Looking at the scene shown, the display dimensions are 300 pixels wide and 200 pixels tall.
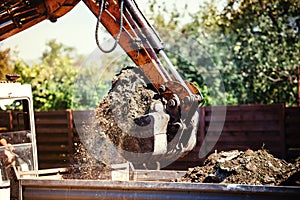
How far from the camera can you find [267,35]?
14.3 m

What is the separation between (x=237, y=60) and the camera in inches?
591

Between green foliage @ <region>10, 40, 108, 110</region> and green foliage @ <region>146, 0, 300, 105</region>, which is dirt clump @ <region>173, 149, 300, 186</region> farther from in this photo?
green foliage @ <region>10, 40, 108, 110</region>

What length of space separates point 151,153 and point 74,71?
42.1 feet

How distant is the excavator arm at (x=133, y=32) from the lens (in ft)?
21.3

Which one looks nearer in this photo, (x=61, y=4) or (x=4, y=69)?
(x=61, y=4)

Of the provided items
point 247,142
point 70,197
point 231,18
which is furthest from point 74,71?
point 70,197

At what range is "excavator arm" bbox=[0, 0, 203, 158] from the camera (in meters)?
6.48

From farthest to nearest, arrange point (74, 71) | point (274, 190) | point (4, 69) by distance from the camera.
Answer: point (74, 71), point (4, 69), point (274, 190)

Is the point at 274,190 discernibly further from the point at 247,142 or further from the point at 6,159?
the point at 247,142

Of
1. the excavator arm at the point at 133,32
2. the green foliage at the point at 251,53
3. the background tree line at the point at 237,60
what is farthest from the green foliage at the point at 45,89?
the excavator arm at the point at 133,32

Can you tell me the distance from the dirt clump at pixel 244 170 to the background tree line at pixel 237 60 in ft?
23.1

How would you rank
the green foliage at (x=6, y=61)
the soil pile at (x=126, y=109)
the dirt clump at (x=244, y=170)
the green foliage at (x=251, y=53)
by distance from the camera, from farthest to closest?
the green foliage at (x=6, y=61) < the green foliage at (x=251, y=53) < the soil pile at (x=126, y=109) < the dirt clump at (x=244, y=170)

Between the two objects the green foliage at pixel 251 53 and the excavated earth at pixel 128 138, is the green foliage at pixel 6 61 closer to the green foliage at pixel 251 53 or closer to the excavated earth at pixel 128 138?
the green foliage at pixel 251 53

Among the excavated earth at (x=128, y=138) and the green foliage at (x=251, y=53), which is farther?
the green foliage at (x=251, y=53)
